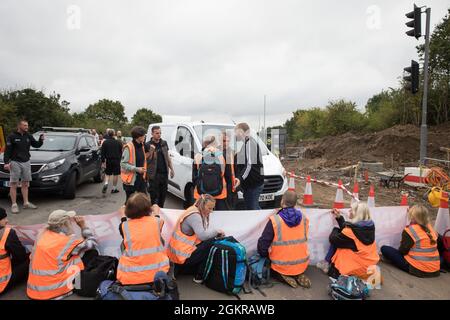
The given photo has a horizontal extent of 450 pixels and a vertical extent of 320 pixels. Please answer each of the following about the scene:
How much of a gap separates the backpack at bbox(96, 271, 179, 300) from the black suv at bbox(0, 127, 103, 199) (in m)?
4.93

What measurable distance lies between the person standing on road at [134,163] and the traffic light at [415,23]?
25.9ft

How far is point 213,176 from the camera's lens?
4453 mm

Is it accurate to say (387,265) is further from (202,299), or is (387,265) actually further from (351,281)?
(202,299)

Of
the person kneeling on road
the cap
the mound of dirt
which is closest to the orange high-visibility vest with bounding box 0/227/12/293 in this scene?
the cap

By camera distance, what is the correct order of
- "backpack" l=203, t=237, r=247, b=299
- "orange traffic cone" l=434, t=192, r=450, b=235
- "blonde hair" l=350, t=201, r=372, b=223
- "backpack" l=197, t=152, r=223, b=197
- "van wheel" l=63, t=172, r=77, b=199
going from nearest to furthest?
"backpack" l=203, t=237, r=247, b=299 → "blonde hair" l=350, t=201, r=372, b=223 → "backpack" l=197, t=152, r=223, b=197 → "orange traffic cone" l=434, t=192, r=450, b=235 → "van wheel" l=63, t=172, r=77, b=199

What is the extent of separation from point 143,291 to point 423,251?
3595 millimetres

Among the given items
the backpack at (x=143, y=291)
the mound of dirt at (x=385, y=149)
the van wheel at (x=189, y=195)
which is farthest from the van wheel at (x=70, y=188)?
the mound of dirt at (x=385, y=149)

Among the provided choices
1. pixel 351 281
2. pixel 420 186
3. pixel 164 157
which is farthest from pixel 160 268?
pixel 420 186

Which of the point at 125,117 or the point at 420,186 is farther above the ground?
the point at 125,117

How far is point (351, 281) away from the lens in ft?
10.8

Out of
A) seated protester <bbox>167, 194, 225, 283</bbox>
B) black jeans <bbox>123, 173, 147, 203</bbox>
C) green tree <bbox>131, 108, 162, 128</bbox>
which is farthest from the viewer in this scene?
green tree <bbox>131, 108, 162, 128</bbox>

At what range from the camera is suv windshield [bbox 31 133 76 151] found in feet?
26.0

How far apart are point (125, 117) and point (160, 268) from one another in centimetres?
6783

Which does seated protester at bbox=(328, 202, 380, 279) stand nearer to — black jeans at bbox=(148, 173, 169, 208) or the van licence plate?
the van licence plate
